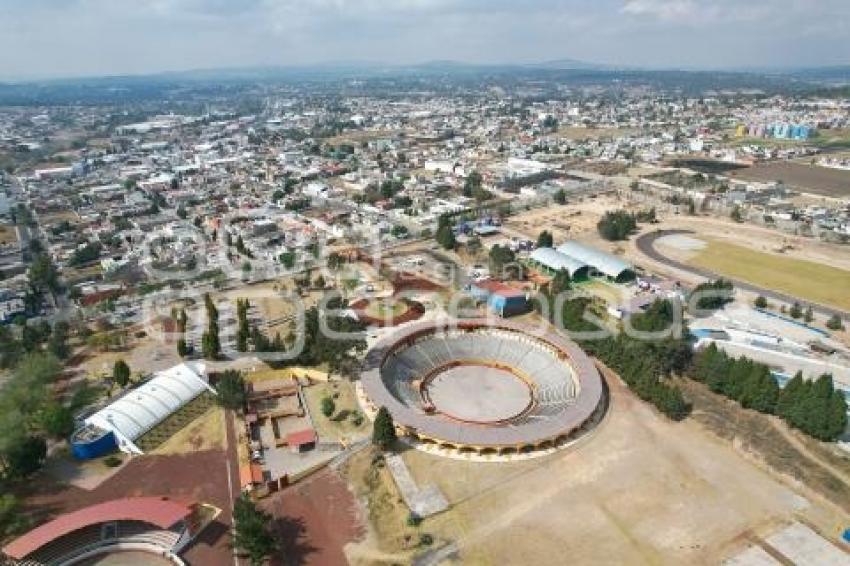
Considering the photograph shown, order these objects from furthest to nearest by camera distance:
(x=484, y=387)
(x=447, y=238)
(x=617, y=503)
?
(x=447, y=238) < (x=484, y=387) < (x=617, y=503)

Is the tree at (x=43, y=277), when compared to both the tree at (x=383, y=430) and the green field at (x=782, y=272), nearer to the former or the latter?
the tree at (x=383, y=430)

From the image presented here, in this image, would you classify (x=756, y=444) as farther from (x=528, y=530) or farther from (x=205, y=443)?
(x=205, y=443)

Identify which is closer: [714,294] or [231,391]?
[231,391]

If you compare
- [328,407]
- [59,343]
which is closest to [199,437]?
[328,407]

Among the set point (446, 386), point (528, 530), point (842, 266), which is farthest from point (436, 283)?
point (842, 266)

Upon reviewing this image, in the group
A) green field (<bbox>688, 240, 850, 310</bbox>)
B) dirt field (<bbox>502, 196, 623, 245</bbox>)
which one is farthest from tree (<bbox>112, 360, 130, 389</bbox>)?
green field (<bbox>688, 240, 850, 310</bbox>)

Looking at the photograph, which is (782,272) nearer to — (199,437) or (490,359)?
(490,359)

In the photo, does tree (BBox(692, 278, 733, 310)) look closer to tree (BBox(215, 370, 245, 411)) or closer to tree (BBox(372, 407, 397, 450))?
tree (BBox(372, 407, 397, 450))
